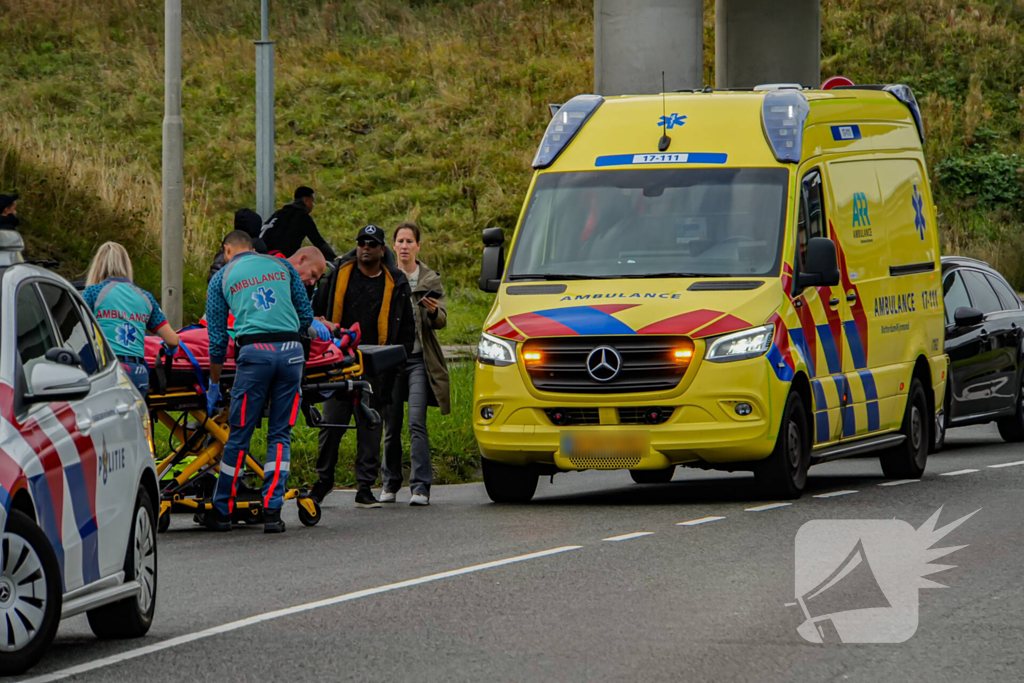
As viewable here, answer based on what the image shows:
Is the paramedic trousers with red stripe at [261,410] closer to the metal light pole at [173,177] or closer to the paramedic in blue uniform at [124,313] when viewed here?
the paramedic in blue uniform at [124,313]

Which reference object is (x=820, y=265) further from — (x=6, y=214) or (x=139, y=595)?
(x=139, y=595)

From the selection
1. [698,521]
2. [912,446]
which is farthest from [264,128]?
[698,521]

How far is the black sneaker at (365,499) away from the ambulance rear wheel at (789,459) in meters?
2.92

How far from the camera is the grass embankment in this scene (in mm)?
40188

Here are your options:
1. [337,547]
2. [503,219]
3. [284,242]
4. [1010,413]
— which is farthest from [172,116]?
[503,219]

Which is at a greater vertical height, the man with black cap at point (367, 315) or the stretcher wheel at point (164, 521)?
the man with black cap at point (367, 315)

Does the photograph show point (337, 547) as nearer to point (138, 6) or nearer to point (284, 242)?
point (284, 242)

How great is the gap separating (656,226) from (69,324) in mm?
6336

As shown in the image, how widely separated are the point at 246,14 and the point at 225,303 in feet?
133

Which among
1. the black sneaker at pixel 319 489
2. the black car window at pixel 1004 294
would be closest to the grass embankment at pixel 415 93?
the black car window at pixel 1004 294

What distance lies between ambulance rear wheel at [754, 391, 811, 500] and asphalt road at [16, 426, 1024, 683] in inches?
8.0

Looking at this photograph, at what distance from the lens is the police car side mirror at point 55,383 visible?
732cm

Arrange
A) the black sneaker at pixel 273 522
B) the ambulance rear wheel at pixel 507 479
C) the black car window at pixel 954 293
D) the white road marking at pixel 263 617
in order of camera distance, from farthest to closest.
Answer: the black car window at pixel 954 293, the ambulance rear wheel at pixel 507 479, the black sneaker at pixel 273 522, the white road marking at pixel 263 617

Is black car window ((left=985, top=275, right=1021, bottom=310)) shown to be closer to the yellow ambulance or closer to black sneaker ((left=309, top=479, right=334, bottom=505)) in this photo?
the yellow ambulance
